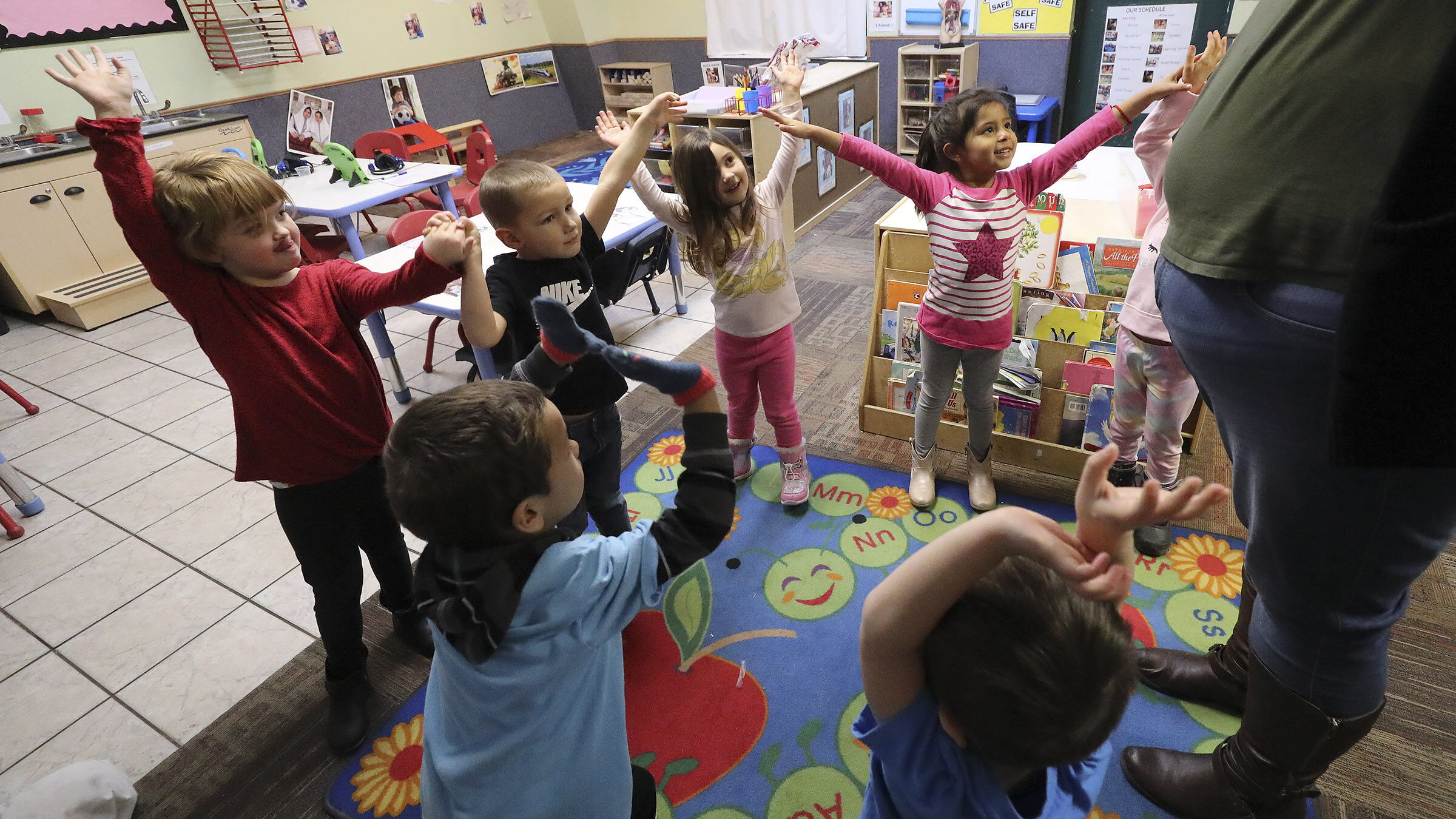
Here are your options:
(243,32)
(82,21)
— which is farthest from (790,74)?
(243,32)

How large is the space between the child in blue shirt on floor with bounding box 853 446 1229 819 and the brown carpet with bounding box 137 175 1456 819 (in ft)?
3.78

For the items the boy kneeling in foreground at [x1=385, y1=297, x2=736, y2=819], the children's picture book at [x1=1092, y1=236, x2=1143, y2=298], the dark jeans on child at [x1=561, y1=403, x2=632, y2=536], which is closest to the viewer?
the boy kneeling in foreground at [x1=385, y1=297, x2=736, y2=819]

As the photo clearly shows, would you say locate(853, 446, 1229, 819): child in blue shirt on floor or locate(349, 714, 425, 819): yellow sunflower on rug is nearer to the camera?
locate(853, 446, 1229, 819): child in blue shirt on floor

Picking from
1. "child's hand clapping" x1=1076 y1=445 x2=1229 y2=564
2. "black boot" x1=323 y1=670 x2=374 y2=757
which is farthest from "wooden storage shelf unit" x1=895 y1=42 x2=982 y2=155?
"child's hand clapping" x1=1076 y1=445 x2=1229 y2=564

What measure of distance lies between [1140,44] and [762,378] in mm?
4516

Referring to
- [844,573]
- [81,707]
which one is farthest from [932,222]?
[81,707]

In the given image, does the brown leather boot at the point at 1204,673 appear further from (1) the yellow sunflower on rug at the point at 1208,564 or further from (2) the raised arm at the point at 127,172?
(2) the raised arm at the point at 127,172

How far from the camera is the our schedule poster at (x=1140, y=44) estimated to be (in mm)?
4676

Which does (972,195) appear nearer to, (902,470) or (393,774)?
(902,470)

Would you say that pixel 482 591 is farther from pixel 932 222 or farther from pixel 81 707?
pixel 81 707

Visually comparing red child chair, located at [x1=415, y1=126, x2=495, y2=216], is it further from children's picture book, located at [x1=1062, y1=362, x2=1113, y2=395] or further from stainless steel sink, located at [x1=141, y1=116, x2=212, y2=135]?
children's picture book, located at [x1=1062, y1=362, x2=1113, y2=395]

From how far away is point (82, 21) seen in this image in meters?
4.77

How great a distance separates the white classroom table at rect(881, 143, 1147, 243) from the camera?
2.18m

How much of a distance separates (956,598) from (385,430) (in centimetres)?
132
